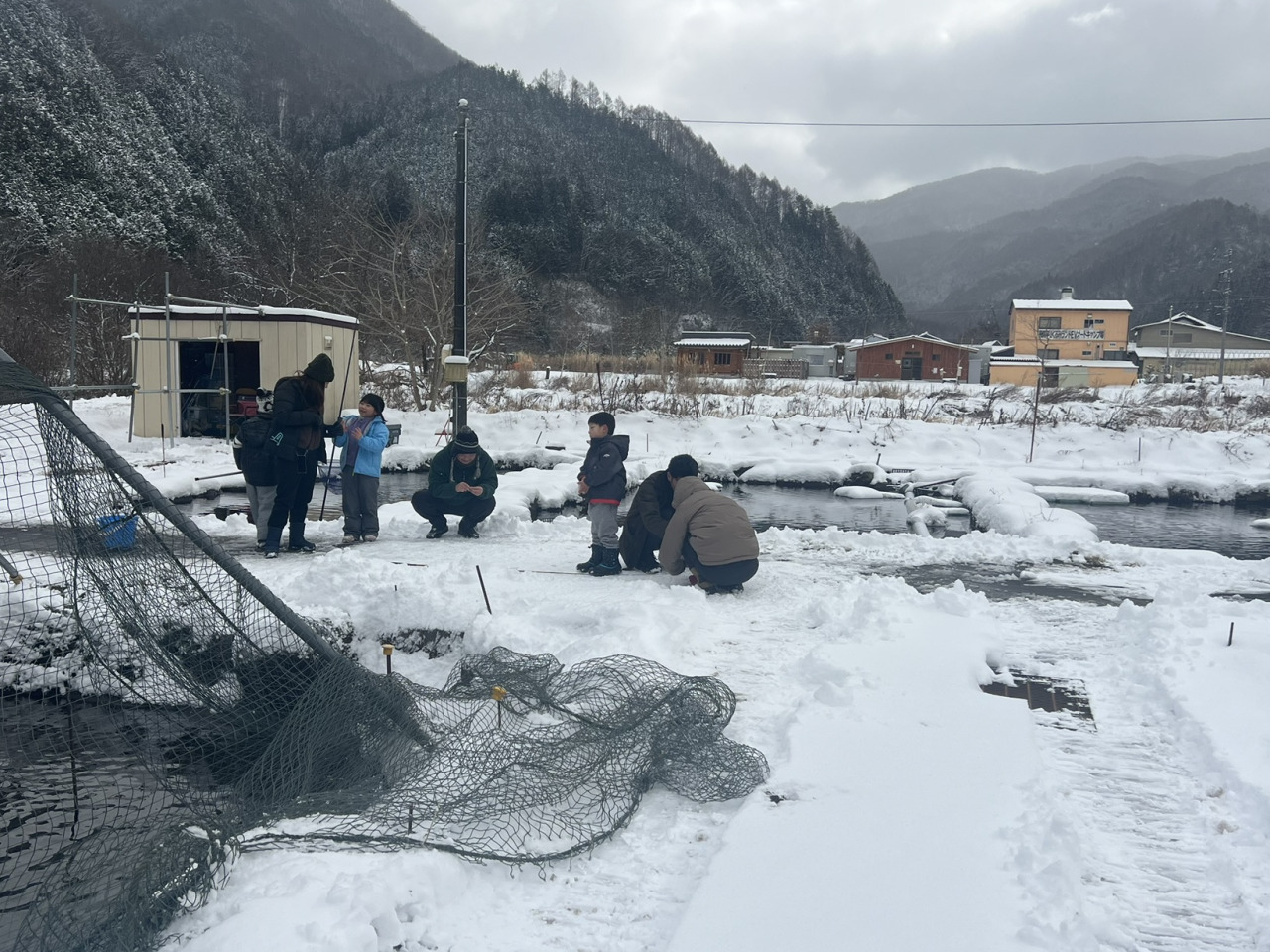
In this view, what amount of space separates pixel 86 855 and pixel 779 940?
2927mm

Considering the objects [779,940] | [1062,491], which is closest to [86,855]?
[779,940]

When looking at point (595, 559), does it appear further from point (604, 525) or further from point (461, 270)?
point (461, 270)

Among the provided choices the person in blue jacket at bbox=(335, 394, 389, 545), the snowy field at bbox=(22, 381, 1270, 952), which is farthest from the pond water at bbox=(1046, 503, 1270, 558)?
the person in blue jacket at bbox=(335, 394, 389, 545)

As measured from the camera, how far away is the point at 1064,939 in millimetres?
2633

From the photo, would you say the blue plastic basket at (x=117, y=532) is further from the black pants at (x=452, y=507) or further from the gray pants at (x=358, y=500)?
the black pants at (x=452, y=507)

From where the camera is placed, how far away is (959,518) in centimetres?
1348

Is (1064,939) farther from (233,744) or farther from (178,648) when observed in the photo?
(178,648)

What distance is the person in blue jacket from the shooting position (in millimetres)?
8141

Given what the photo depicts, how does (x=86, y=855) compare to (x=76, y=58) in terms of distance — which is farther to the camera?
(x=76, y=58)

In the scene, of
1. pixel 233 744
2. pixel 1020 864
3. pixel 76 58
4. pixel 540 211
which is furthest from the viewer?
pixel 540 211

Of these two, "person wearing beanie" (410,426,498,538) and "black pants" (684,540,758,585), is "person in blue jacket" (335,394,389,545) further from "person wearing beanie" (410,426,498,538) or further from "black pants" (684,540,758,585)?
"black pants" (684,540,758,585)

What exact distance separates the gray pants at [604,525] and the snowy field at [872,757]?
39 cm

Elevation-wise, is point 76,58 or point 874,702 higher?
point 76,58

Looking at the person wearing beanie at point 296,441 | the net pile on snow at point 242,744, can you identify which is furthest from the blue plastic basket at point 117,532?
the person wearing beanie at point 296,441
